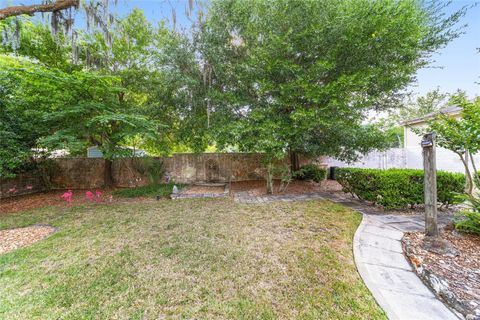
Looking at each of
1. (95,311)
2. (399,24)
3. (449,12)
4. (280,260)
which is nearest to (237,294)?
(280,260)

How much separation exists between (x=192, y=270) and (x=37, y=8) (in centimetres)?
553

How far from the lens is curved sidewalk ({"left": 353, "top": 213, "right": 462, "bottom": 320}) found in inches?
68.1

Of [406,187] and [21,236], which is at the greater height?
[406,187]

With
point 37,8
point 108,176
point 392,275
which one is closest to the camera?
point 392,275

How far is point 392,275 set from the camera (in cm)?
222

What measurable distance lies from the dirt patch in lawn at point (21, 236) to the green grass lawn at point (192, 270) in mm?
246

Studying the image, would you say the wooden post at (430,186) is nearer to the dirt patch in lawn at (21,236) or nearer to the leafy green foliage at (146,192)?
the leafy green foliage at (146,192)

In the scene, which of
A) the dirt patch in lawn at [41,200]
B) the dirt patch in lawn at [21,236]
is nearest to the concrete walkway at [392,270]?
the dirt patch in lawn at [21,236]

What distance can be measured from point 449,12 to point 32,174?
1492cm

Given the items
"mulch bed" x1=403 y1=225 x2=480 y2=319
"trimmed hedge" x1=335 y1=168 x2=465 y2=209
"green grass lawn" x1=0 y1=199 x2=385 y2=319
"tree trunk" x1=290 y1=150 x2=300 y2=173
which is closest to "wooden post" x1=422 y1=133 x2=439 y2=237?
"mulch bed" x1=403 y1=225 x2=480 y2=319

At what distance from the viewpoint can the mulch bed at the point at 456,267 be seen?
5.96ft

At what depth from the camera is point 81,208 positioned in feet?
17.3

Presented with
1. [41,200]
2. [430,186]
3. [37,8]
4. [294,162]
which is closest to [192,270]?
[430,186]

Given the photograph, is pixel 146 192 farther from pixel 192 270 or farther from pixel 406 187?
pixel 406 187
